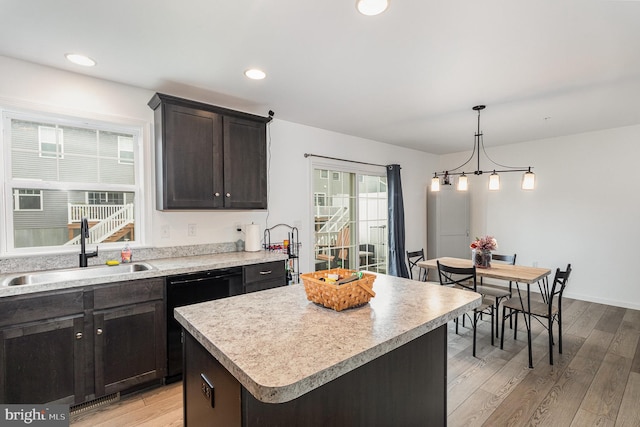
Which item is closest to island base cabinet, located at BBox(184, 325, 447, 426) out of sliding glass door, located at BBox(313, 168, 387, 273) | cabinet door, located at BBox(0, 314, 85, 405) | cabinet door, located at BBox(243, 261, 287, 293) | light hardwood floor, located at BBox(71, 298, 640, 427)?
light hardwood floor, located at BBox(71, 298, 640, 427)

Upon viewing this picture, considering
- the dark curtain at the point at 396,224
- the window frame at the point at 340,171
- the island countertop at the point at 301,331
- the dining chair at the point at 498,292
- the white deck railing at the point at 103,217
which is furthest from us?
the dark curtain at the point at 396,224

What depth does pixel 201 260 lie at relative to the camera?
2.75 metres

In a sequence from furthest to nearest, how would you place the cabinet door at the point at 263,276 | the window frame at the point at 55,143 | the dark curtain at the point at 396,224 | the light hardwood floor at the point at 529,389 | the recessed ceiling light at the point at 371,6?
the dark curtain at the point at 396,224
the cabinet door at the point at 263,276
the window frame at the point at 55,143
the light hardwood floor at the point at 529,389
the recessed ceiling light at the point at 371,6

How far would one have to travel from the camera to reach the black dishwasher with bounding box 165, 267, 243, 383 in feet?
7.85

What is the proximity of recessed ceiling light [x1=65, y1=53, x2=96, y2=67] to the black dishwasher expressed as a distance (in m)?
1.71

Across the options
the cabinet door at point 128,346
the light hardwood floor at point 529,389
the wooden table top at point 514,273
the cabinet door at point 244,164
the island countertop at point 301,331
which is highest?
the cabinet door at point 244,164

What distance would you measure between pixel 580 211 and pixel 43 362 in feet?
20.7

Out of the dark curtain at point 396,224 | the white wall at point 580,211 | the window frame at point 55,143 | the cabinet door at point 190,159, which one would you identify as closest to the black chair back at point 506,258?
the dark curtain at point 396,224

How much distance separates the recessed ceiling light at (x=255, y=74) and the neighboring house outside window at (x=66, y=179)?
118 centimetres

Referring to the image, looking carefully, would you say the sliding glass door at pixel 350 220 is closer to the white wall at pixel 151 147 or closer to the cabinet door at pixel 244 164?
the white wall at pixel 151 147

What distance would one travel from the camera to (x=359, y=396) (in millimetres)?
1197

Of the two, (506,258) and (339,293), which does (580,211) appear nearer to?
(506,258)

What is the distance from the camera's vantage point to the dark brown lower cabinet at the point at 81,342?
73.9 inches

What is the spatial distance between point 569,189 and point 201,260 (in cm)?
528
